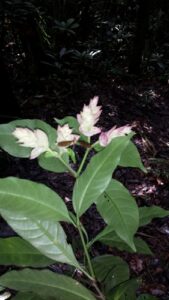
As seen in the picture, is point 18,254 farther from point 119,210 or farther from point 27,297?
Answer: point 119,210

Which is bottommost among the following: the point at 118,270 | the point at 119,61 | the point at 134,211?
the point at 119,61

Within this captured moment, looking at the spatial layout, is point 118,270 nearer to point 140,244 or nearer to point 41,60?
point 140,244

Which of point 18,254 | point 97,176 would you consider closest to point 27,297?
point 18,254

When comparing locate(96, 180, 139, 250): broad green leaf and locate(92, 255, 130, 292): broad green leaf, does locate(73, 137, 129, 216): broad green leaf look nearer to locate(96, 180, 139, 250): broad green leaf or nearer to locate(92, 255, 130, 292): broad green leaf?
locate(96, 180, 139, 250): broad green leaf

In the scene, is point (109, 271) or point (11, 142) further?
point (109, 271)

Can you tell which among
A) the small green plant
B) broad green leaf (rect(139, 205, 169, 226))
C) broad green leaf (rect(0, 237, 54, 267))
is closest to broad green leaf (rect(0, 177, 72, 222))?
the small green plant

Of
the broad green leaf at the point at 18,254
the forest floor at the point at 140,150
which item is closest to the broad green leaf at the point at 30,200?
the broad green leaf at the point at 18,254

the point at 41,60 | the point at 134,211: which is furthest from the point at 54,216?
the point at 41,60
